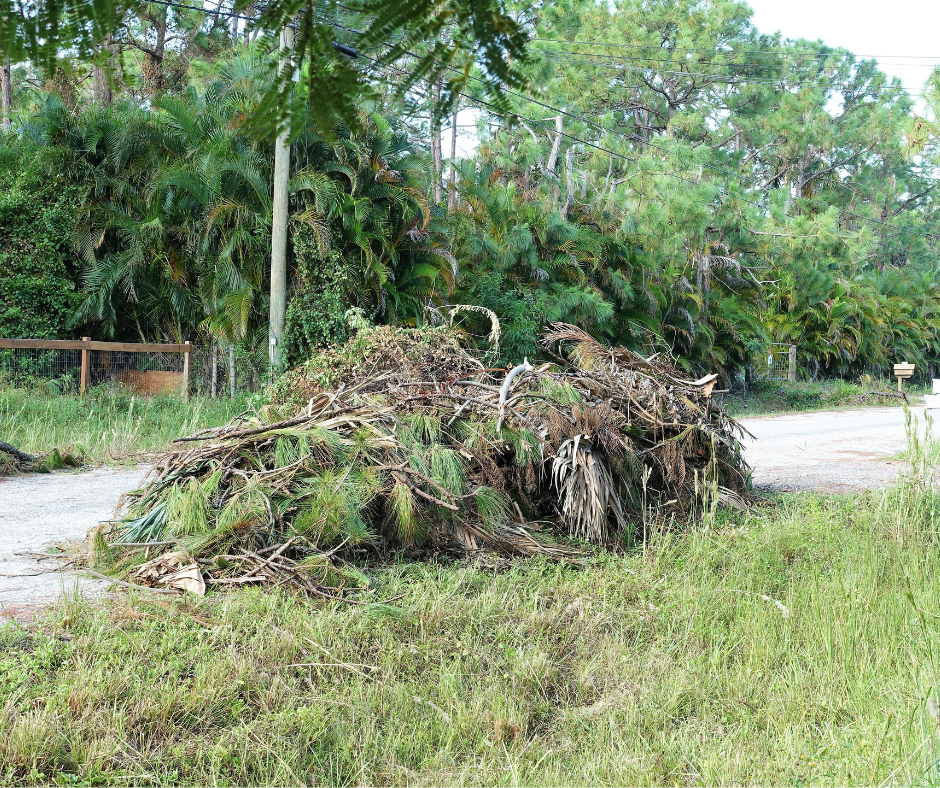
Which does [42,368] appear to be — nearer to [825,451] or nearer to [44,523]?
[44,523]

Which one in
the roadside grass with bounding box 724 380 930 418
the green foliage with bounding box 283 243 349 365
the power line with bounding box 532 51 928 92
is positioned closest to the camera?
the green foliage with bounding box 283 243 349 365

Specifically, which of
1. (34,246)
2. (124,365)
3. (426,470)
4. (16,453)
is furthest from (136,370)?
(426,470)

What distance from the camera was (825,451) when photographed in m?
11.7

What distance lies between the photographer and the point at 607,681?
376cm

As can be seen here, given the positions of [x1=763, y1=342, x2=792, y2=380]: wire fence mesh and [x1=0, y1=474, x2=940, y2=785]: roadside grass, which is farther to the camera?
[x1=763, y1=342, x2=792, y2=380]: wire fence mesh

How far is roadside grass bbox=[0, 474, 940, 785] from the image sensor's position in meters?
2.97

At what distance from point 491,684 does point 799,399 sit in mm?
20273

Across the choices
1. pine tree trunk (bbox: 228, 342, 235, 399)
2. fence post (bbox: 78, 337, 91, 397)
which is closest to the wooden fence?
fence post (bbox: 78, 337, 91, 397)

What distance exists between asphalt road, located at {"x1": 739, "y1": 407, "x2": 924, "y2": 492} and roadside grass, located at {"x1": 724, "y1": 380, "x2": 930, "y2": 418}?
2.18 metres

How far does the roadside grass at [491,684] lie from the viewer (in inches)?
117

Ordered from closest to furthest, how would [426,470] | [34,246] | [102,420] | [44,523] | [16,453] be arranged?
[426,470] → [44,523] → [16,453] → [102,420] → [34,246]

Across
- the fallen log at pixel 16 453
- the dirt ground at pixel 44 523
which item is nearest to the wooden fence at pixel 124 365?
the fallen log at pixel 16 453

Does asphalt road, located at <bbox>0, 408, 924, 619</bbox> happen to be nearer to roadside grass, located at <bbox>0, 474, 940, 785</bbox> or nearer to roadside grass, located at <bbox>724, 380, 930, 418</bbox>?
roadside grass, located at <bbox>0, 474, 940, 785</bbox>

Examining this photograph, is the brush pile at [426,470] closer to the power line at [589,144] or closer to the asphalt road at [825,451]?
the asphalt road at [825,451]
